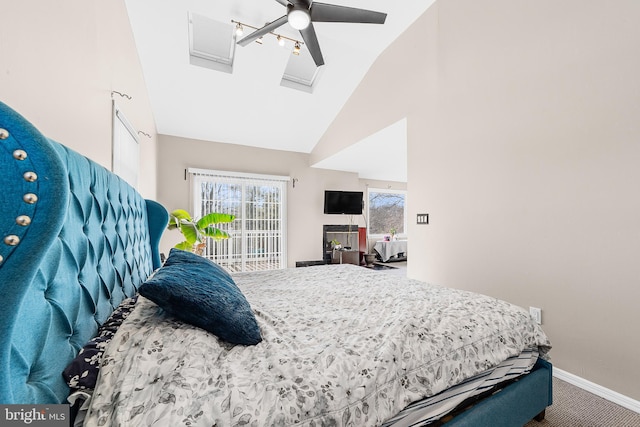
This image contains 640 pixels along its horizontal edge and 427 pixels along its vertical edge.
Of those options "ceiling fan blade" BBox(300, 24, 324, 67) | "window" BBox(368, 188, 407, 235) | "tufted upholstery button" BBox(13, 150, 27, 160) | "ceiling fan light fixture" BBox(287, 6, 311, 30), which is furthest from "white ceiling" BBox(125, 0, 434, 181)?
"tufted upholstery button" BBox(13, 150, 27, 160)

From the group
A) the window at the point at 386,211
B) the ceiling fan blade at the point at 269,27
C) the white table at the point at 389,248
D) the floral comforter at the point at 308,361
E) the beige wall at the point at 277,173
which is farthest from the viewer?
the window at the point at 386,211

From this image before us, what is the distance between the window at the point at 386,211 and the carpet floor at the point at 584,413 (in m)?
5.42

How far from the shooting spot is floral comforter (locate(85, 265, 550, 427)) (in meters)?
0.65

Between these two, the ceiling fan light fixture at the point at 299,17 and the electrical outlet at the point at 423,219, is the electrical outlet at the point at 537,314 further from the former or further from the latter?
the ceiling fan light fixture at the point at 299,17

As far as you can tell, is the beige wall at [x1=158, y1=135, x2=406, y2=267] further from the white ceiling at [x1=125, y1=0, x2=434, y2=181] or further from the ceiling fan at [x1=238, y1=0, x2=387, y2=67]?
the ceiling fan at [x1=238, y1=0, x2=387, y2=67]

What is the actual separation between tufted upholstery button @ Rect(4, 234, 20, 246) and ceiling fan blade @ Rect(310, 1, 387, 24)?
7.44 ft

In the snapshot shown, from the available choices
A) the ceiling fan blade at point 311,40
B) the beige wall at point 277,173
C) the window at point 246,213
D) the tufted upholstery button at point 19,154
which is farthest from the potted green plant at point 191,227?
the tufted upholstery button at point 19,154

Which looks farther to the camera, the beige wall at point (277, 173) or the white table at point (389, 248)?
the white table at point (389, 248)

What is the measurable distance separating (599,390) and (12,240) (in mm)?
2745

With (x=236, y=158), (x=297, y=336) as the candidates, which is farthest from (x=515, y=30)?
(x=236, y=158)

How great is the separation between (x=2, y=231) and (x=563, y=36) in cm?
286

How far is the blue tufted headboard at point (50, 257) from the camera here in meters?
0.39

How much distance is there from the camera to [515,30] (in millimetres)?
2092

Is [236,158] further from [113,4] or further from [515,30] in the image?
[515,30]
